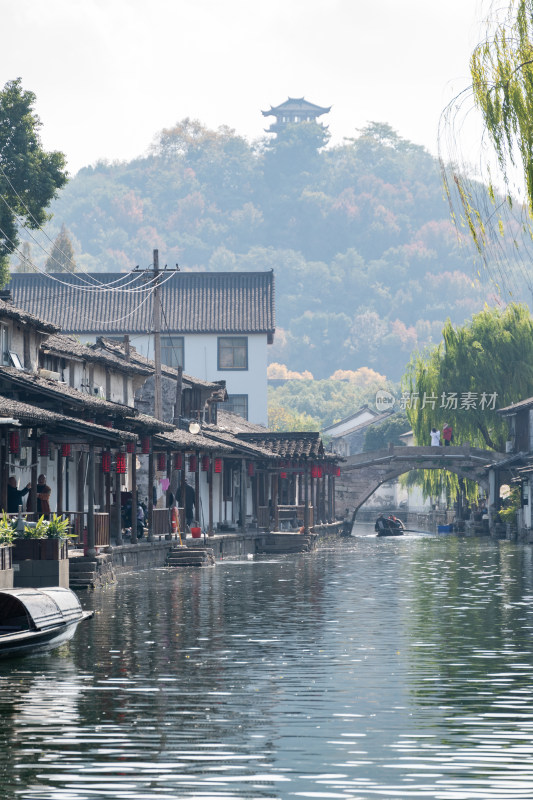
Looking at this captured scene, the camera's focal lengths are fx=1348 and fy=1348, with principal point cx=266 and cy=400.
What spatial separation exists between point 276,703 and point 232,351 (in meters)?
67.1

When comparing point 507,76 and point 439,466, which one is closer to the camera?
point 507,76

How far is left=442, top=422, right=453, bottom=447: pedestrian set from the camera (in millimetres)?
74562

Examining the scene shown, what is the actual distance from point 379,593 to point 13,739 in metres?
20.1

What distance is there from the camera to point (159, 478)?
5259 centimetres

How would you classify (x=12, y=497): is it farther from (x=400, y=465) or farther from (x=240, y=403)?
(x=400, y=465)

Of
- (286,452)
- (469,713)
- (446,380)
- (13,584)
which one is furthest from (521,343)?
(469,713)

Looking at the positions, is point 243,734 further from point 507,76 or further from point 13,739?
point 507,76

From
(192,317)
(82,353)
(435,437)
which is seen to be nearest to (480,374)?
(435,437)

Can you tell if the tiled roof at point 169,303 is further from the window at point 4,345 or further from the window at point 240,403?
the window at point 4,345

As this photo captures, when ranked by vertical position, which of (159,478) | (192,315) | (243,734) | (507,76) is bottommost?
(243,734)

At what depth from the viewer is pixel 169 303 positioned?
276 ft

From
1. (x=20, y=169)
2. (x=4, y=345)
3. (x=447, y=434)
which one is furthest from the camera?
(x=447, y=434)

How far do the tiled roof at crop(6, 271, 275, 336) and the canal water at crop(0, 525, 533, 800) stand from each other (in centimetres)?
5354

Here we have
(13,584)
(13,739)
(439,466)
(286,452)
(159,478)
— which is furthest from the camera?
(439,466)
